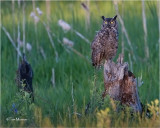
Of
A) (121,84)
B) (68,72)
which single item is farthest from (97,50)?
(68,72)

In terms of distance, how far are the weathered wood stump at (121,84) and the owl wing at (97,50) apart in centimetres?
28

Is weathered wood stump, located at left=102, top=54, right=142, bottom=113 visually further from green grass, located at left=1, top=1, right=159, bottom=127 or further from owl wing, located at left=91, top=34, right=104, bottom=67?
owl wing, located at left=91, top=34, right=104, bottom=67

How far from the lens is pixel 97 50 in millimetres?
5168

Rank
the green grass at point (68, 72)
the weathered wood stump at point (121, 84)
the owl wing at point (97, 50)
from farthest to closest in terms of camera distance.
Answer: the owl wing at point (97, 50)
the green grass at point (68, 72)
the weathered wood stump at point (121, 84)

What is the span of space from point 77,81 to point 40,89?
0.77 m

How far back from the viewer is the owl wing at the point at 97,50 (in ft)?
16.7

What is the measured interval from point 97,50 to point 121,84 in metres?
0.49

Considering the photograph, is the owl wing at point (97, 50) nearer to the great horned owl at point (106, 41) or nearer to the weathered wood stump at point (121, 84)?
the great horned owl at point (106, 41)

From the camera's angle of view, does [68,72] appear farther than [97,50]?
Yes

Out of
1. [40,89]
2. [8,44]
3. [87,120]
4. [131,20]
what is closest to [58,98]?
[40,89]

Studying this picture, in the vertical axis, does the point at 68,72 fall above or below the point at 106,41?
below

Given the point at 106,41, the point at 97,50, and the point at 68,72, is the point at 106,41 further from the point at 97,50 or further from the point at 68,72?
the point at 68,72

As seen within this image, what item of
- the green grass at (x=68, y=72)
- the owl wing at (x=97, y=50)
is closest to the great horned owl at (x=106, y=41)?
the owl wing at (x=97, y=50)

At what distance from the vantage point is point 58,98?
5.77m
